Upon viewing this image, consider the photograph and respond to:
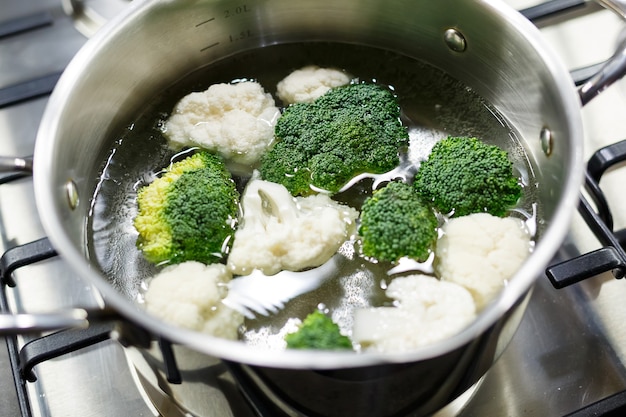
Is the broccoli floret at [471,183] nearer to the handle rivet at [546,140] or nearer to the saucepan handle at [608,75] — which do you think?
the handle rivet at [546,140]

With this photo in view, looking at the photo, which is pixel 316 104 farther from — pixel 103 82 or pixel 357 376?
pixel 357 376

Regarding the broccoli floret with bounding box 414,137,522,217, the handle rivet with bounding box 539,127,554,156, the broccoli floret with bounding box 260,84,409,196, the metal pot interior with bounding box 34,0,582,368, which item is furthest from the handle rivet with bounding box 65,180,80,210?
the handle rivet with bounding box 539,127,554,156

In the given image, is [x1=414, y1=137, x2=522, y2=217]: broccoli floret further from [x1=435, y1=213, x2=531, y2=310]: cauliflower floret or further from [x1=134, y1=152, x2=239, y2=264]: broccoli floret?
[x1=134, y1=152, x2=239, y2=264]: broccoli floret

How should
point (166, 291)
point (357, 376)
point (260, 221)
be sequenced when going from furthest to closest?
point (260, 221) → point (166, 291) → point (357, 376)

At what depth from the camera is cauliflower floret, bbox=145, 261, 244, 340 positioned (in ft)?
3.06


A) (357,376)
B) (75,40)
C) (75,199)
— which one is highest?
(75,40)

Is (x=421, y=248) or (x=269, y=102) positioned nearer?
(x=421, y=248)

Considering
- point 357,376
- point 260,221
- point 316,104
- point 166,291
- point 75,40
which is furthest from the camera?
point 75,40

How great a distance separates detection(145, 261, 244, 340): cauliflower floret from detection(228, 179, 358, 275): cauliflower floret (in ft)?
0.20

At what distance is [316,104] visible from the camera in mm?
1194

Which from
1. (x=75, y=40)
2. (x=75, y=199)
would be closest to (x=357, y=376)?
(x=75, y=199)

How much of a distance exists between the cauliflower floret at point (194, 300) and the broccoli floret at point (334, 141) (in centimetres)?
22

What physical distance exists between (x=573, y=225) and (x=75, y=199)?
86 cm

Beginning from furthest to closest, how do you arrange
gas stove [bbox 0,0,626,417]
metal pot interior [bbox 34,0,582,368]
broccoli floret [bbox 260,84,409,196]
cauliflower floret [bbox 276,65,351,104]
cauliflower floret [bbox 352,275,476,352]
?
cauliflower floret [bbox 276,65,351,104] < broccoli floret [bbox 260,84,409,196] < gas stove [bbox 0,0,626,417] < cauliflower floret [bbox 352,275,476,352] < metal pot interior [bbox 34,0,582,368]
